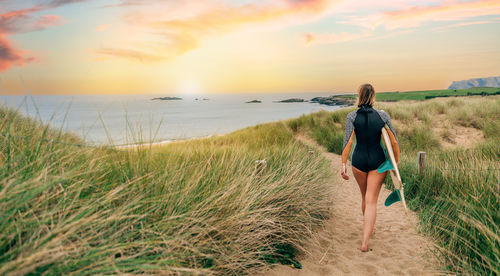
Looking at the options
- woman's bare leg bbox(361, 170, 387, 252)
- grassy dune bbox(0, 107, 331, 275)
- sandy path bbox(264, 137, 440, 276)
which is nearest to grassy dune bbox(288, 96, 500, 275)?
sandy path bbox(264, 137, 440, 276)

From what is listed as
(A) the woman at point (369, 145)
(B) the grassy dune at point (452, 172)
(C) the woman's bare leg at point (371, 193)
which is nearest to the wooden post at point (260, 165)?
(A) the woman at point (369, 145)

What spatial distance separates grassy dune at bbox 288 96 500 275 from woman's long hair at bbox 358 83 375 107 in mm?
1642

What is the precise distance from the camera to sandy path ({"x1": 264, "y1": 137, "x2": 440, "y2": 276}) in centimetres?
405

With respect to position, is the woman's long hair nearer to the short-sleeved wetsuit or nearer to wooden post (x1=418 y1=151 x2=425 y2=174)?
the short-sleeved wetsuit

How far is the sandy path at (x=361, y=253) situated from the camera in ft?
13.3

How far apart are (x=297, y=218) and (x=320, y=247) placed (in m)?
0.53

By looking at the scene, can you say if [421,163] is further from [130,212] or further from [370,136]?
[130,212]

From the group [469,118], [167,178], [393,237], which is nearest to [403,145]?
[469,118]

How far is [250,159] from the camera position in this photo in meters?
5.29

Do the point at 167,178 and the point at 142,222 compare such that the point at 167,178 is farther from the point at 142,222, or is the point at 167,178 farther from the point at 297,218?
the point at 297,218

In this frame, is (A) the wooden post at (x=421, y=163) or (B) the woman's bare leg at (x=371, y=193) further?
(A) the wooden post at (x=421, y=163)

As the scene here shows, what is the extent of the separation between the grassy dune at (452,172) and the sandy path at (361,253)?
363 mm

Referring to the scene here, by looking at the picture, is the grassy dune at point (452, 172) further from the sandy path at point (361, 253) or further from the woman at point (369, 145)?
the woman at point (369, 145)

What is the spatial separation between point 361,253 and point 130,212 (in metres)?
3.50
